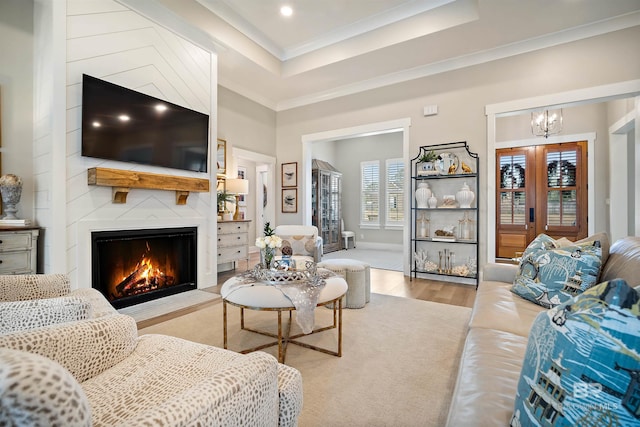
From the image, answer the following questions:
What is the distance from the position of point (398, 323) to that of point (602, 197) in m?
4.94

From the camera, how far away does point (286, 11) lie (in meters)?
3.64

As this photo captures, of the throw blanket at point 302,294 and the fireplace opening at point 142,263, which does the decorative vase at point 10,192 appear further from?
the throw blanket at point 302,294

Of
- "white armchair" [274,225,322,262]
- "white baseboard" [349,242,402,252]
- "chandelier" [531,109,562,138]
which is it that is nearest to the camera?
"white armchair" [274,225,322,262]

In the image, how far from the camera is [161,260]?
356cm

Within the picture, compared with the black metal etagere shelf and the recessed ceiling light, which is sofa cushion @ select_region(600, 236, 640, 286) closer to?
the black metal etagere shelf

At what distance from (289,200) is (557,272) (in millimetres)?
4492

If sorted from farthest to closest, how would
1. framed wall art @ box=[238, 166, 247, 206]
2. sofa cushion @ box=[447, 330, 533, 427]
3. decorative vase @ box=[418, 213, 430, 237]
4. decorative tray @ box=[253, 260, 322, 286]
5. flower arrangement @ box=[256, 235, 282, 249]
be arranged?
framed wall art @ box=[238, 166, 247, 206] < decorative vase @ box=[418, 213, 430, 237] < flower arrangement @ box=[256, 235, 282, 249] < decorative tray @ box=[253, 260, 322, 286] < sofa cushion @ box=[447, 330, 533, 427]

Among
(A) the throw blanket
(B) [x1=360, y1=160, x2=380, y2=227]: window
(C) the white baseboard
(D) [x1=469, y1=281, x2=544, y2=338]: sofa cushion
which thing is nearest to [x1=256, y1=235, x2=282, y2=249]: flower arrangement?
(A) the throw blanket

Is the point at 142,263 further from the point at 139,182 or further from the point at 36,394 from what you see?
the point at 36,394

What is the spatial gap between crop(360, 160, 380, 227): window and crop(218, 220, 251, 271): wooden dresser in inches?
174

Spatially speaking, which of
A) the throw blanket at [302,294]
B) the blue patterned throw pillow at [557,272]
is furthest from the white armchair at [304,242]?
the blue patterned throw pillow at [557,272]

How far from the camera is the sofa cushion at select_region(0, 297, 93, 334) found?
3.44 feet

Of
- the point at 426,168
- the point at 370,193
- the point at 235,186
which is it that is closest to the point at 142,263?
the point at 235,186

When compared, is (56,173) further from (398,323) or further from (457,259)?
(457,259)
